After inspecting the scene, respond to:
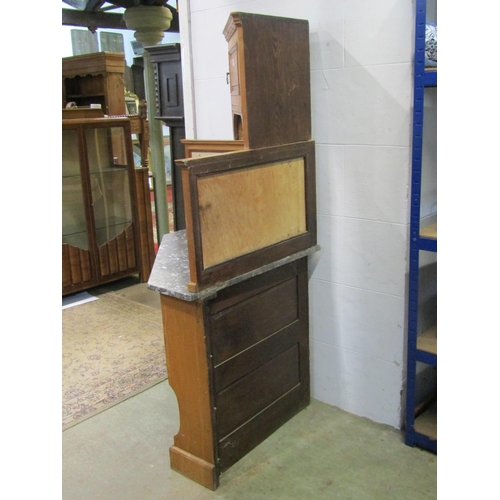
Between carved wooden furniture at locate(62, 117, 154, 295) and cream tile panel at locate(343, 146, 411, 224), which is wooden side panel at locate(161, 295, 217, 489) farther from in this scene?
carved wooden furniture at locate(62, 117, 154, 295)

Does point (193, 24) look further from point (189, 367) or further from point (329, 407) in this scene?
point (329, 407)

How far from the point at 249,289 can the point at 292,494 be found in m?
0.75

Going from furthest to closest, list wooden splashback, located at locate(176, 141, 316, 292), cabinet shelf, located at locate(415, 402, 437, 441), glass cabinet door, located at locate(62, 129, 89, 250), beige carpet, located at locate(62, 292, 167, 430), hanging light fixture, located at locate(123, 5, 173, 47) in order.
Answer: hanging light fixture, located at locate(123, 5, 173, 47), glass cabinet door, located at locate(62, 129, 89, 250), beige carpet, located at locate(62, 292, 167, 430), cabinet shelf, located at locate(415, 402, 437, 441), wooden splashback, located at locate(176, 141, 316, 292)

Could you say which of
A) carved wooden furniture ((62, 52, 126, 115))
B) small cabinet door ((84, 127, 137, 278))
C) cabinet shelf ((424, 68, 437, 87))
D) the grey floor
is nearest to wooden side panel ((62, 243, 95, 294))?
small cabinet door ((84, 127, 137, 278))

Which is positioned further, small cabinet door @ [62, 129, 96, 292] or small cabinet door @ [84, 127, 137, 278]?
small cabinet door @ [84, 127, 137, 278]

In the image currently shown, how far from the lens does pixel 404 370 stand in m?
2.22

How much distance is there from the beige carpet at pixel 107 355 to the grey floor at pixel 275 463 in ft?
0.63

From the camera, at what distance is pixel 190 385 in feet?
6.55

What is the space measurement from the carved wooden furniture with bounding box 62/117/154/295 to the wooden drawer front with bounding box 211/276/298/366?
7.10 feet

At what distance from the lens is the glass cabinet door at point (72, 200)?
389 cm

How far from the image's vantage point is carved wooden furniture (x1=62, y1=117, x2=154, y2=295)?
3.92 m

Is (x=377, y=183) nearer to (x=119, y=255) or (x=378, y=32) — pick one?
(x=378, y=32)

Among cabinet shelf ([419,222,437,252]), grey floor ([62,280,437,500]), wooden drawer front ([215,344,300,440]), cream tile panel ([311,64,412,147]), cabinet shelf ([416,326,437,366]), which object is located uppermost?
cream tile panel ([311,64,412,147])

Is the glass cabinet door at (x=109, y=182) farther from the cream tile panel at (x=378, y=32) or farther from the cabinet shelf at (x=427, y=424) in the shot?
the cabinet shelf at (x=427, y=424)
